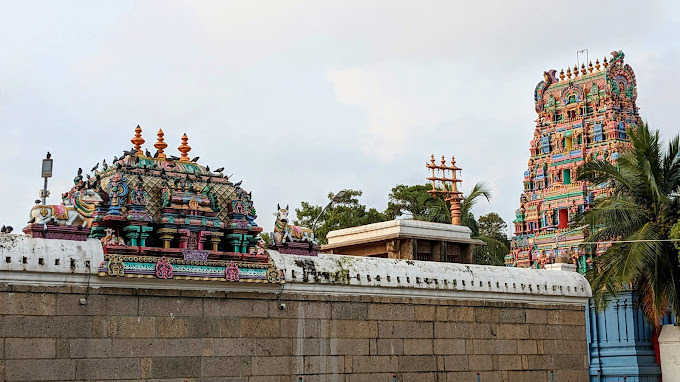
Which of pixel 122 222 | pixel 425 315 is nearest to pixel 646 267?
pixel 425 315

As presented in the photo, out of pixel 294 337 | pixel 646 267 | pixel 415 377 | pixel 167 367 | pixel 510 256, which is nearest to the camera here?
pixel 167 367

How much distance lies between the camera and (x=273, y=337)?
1464 cm

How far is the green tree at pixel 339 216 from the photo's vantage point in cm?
3981

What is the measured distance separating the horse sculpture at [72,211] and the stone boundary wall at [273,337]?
103 centimetres

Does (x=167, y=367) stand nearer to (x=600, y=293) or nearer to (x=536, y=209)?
(x=600, y=293)

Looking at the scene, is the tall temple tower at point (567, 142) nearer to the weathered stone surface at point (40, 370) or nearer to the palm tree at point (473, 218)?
the palm tree at point (473, 218)

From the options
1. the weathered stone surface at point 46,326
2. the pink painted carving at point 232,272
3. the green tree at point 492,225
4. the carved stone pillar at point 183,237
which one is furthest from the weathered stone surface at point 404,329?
the green tree at point 492,225

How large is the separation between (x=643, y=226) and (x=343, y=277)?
9.77 m

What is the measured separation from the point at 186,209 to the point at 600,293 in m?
12.5

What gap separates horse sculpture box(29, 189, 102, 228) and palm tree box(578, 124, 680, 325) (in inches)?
494

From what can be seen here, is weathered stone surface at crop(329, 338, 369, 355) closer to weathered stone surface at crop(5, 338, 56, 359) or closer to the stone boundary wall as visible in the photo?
the stone boundary wall

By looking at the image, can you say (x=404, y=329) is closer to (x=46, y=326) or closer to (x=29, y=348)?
(x=46, y=326)

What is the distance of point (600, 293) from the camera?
22594 millimetres

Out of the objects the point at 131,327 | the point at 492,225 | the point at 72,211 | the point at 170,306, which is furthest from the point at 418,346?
the point at 492,225
